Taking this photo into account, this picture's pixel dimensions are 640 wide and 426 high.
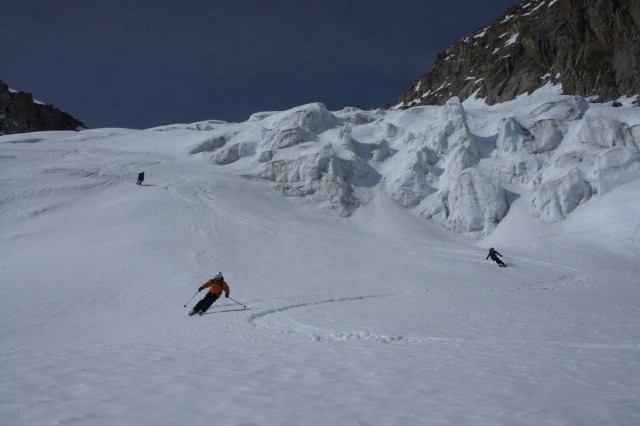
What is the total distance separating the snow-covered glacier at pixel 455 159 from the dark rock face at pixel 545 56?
1780cm

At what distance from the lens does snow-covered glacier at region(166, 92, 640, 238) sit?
34.4m

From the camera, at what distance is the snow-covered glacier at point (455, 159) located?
34.4 meters

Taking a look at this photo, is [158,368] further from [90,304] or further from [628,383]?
[90,304]

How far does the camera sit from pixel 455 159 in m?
40.5

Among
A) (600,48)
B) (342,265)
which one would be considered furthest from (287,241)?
(600,48)

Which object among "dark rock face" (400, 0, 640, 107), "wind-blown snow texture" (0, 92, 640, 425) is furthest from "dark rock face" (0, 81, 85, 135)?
"dark rock face" (400, 0, 640, 107)

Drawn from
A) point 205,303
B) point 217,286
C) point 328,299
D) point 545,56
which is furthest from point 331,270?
point 545,56

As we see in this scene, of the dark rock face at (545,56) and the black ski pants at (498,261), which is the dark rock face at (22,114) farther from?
the black ski pants at (498,261)

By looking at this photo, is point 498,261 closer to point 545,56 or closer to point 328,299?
point 328,299

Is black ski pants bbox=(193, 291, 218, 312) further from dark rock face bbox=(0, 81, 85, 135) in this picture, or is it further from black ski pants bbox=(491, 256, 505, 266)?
dark rock face bbox=(0, 81, 85, 135)

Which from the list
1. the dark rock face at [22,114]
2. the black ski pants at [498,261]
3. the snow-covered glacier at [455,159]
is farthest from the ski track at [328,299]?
the dark rock face at [22,114]

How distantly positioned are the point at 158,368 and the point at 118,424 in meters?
2.43

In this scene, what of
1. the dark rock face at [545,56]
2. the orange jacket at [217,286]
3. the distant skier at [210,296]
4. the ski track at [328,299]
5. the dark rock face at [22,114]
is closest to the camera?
the ski track at [328,299]

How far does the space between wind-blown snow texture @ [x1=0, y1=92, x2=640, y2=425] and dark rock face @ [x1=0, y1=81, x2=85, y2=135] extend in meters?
60.6
